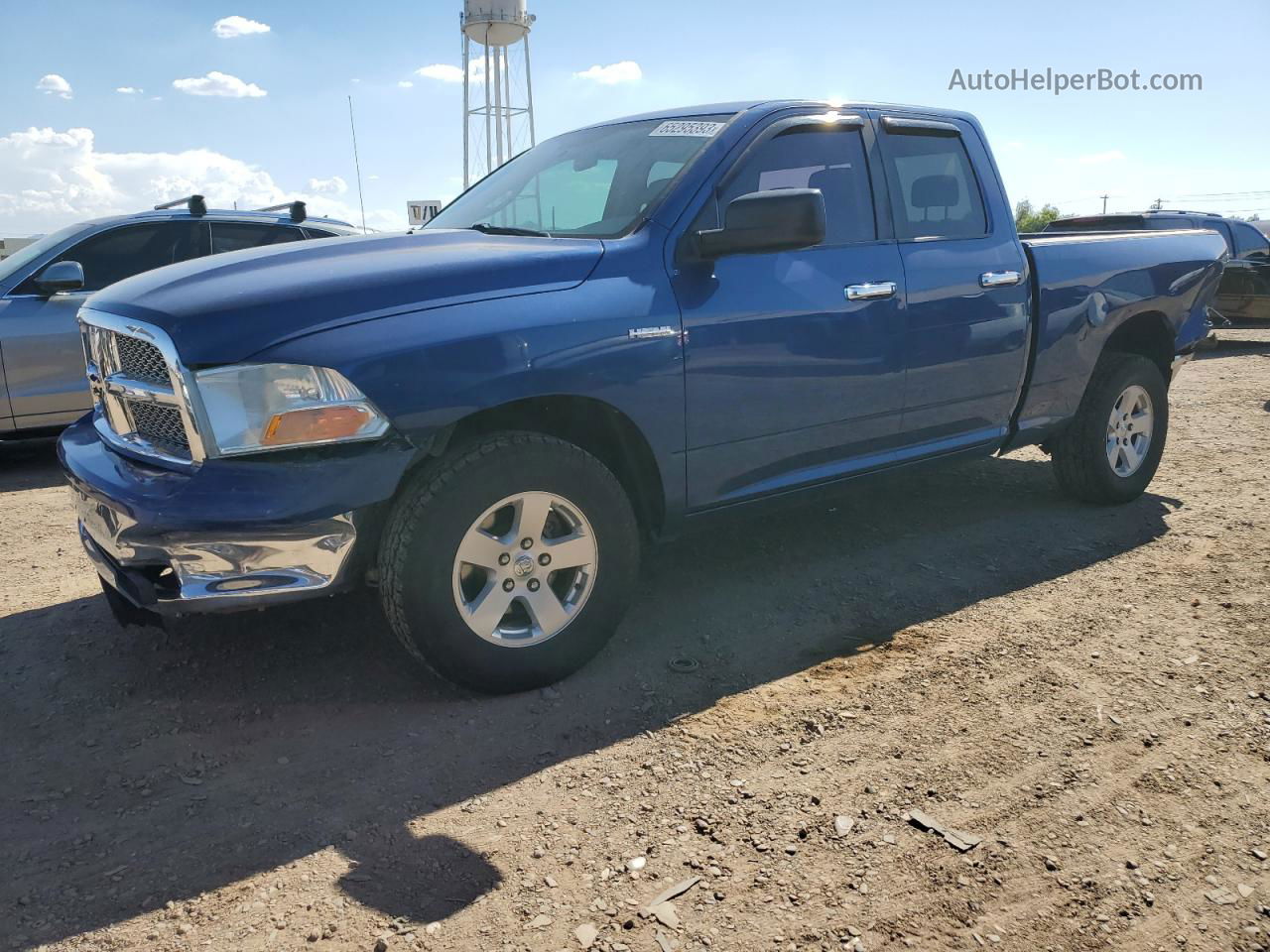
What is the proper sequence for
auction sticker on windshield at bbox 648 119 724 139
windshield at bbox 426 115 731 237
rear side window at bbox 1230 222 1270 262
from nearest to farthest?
1. windshield at bbox 426 115 731 237
2. auction sticker on windshield at bbox 648 119 724 139
3. rear side window at bbox 1230 222 1270 262

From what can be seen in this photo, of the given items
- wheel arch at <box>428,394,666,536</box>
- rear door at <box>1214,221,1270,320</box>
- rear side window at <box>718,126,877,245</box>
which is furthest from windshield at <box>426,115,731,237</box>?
rear door at <box>1214,221,1270,320</box>

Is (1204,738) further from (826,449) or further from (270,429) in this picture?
(270,429)

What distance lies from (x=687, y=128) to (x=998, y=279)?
160 cm

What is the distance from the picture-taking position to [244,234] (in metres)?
7.57

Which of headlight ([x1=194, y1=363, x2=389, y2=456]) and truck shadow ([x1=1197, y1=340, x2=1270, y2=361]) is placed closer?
headlight ([x1=194, y1=363, x2=389, y2=456])

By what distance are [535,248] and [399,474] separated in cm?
90

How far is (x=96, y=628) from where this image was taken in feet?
12.7

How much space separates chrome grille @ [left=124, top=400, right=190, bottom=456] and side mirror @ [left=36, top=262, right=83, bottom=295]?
400 cm

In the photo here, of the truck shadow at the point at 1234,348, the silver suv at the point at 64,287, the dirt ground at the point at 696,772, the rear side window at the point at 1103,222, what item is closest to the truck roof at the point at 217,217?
the silver suv at the point at 64,287

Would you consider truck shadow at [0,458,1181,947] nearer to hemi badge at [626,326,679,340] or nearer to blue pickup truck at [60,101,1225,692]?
Answer: blue pickup truck at [60,101,1225,692]

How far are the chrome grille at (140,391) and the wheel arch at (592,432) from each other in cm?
73

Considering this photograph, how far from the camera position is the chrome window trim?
2.81 meters

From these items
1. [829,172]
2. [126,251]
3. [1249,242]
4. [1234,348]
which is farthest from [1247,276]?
[126,251]

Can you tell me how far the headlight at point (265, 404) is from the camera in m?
2.79
